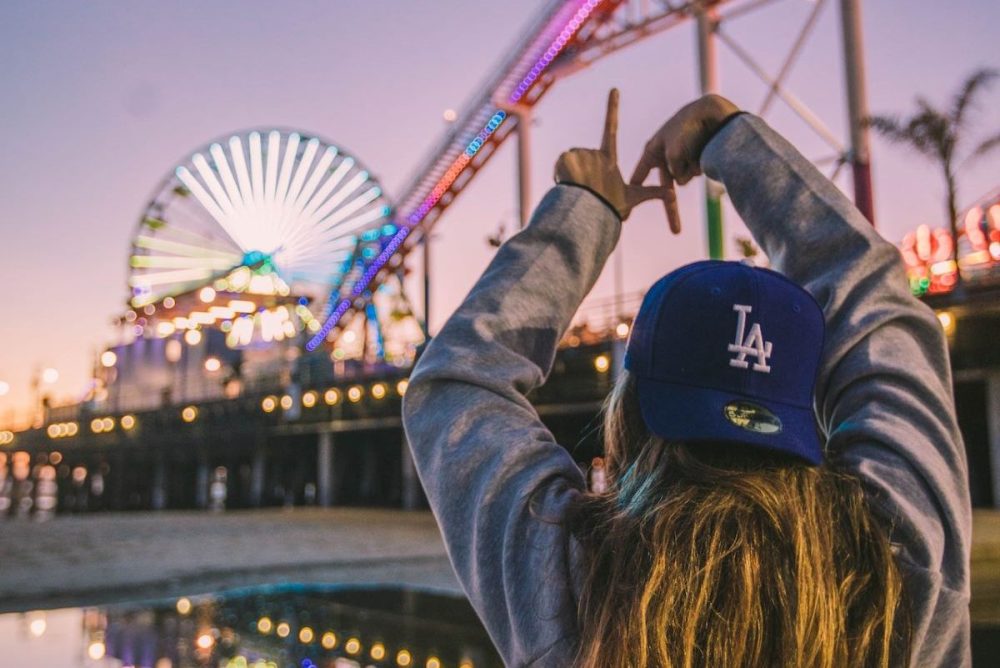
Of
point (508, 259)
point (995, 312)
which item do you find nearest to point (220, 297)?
point (995, 312)

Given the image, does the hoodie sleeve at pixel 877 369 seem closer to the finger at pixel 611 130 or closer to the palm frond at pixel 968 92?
the finger at pixel 611 130

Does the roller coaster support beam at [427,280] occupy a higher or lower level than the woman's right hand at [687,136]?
higher

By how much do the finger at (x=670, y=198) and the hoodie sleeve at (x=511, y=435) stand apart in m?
0.16

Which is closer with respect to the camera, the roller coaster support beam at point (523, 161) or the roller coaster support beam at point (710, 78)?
the roller coaster support beam at point (710, 78)

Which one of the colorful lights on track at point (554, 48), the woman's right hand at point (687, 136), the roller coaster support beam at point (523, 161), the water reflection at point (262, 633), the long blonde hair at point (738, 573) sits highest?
the colorful lights on track at point (554, 48)

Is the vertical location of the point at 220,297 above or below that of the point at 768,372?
above

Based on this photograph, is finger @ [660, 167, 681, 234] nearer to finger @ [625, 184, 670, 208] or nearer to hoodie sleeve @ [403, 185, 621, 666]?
finger @ [625, 184, 670, 208]

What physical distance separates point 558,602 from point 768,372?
0.36 m

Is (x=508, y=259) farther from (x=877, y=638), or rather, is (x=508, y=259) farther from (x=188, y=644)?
(x=188, y=644)

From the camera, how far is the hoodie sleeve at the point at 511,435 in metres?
1.12

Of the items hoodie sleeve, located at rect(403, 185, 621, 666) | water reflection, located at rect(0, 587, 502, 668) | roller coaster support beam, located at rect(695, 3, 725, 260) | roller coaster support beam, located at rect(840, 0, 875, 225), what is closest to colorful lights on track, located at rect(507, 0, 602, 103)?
roller coaster support beam, located at rect(695, 3, 725, 260)

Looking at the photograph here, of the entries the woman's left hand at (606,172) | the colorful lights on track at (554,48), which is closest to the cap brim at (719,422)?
the woman's left hand at (606,172)

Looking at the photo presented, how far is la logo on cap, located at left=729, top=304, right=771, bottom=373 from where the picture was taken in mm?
1073

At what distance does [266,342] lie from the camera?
61.5m
